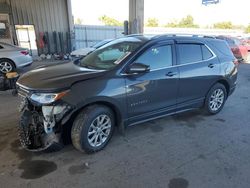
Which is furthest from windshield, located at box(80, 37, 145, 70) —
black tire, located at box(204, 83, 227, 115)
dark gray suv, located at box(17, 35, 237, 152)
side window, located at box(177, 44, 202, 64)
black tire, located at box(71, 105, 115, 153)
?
black tire, located at box(204, 83, 227, 115)

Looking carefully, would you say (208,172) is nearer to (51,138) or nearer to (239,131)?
(239,131)

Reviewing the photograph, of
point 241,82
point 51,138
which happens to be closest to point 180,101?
point 51,138

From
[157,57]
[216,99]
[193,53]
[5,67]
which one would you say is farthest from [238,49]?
[5,67]

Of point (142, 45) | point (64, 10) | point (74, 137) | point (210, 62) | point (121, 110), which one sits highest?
point (64, 10)

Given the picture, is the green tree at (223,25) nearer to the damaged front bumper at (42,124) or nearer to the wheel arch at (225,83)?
the wheel arch at (225,83)

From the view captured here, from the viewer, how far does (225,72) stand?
4684 mm

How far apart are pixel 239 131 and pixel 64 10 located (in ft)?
49.5

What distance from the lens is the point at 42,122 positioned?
3.04m

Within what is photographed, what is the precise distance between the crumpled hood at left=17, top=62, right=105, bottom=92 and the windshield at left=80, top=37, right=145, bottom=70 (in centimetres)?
27

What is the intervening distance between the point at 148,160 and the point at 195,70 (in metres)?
1.97

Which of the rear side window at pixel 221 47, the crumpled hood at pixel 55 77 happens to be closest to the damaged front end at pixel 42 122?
the crumpled hood at pixel 55 77

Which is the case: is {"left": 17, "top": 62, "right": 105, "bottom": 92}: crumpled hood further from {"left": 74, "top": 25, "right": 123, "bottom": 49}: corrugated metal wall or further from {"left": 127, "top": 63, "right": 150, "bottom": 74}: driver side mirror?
{"left": 74, "top": 25, "right": 123, "bottom": 49}: corrugated metal wall

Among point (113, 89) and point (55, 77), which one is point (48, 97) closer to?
point (55, 77)

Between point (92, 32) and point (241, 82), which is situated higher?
point (92, 32)
